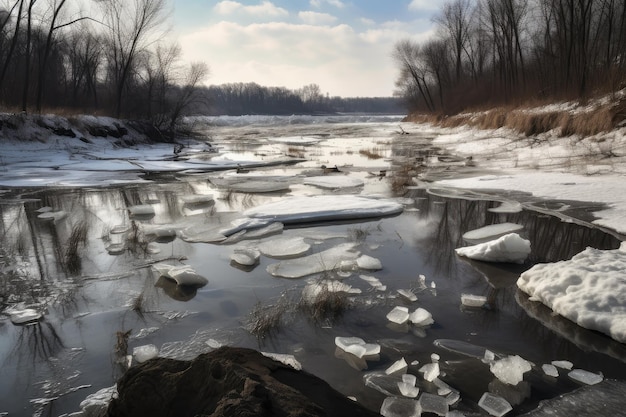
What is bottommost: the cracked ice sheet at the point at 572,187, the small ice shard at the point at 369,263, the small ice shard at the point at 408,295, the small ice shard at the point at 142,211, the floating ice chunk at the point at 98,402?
the small ice shard at the point at 408,295

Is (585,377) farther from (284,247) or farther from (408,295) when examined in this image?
(284,247)

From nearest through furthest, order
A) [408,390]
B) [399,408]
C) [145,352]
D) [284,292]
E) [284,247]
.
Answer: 1. [399,408]
2. [408,390]
3. [145,352]
4. [284,292]
5. [284,247]

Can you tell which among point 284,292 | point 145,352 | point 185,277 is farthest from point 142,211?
point 145,352

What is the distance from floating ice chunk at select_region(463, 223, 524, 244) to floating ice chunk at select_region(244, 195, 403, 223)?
163cm

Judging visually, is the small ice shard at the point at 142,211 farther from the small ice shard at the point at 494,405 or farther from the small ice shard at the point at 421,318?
the small ice shard at the point at 494,405

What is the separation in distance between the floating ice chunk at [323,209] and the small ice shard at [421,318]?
3.40 metres

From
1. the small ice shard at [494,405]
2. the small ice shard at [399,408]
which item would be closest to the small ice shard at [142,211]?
the small ice shard at [399,408]

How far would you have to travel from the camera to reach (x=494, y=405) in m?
2.37

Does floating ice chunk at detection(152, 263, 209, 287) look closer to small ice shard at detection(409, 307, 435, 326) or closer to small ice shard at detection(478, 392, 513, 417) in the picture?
small ice shard at detection(409, 307, 435, 326)

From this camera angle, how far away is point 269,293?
3979mm

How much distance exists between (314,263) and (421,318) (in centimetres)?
166

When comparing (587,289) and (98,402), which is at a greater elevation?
(587,289)

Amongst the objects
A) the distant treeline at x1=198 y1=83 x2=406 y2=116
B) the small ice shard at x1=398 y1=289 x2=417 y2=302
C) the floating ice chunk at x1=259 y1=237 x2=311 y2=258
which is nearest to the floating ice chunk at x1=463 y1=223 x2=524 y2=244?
the small ice shard at x1=398 y1=289 x2=417 y2=302

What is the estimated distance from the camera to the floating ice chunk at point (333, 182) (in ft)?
32.0
